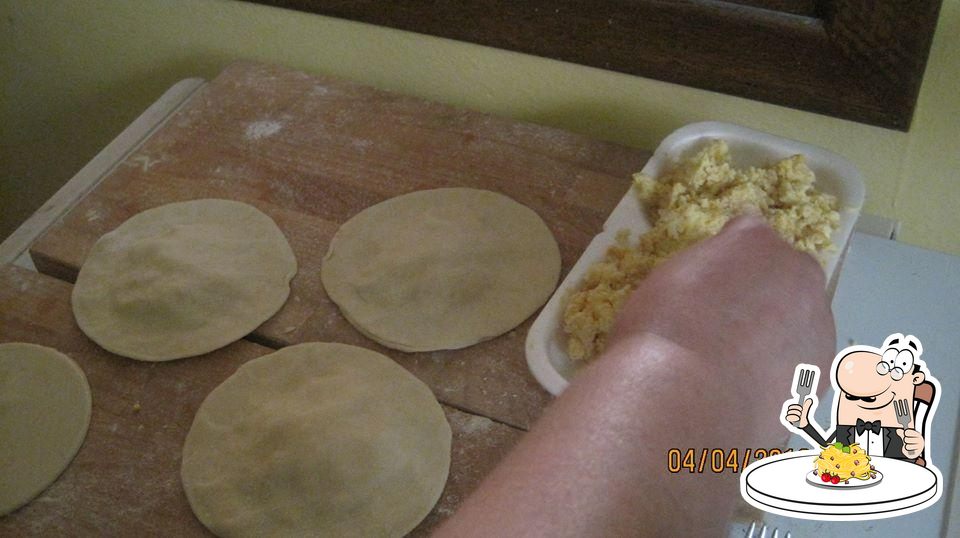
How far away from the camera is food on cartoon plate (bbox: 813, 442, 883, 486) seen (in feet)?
1.40

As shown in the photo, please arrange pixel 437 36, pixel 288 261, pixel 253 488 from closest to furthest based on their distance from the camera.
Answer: pixel 253 488, pixel 288 261, pixel 437 36

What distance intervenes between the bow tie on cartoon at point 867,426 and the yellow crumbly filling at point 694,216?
0.42 meters

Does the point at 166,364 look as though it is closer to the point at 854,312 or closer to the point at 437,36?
the point at 437,36

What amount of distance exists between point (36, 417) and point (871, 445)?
0.81 meters

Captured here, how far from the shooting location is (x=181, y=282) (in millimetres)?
1016

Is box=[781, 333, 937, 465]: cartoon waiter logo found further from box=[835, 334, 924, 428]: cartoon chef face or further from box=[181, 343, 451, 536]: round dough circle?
box=[181, 343, 451, 536]: round dough circle

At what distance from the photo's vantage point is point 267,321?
995 mm

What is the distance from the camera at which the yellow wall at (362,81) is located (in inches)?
41.8

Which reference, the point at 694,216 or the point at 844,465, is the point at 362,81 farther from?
the point at 844,465

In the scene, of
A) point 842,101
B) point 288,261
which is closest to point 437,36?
point 288,261

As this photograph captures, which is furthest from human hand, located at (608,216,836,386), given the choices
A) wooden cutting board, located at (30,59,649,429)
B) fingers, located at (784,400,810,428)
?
wooden cutting board, located at (30,59,649,429)

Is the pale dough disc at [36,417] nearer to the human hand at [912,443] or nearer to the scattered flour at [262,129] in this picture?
the scattered flour at [262,129]

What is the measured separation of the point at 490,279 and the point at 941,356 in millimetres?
476

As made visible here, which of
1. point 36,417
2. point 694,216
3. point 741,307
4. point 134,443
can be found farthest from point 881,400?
point 36,417
